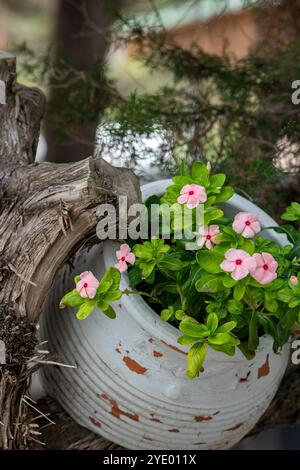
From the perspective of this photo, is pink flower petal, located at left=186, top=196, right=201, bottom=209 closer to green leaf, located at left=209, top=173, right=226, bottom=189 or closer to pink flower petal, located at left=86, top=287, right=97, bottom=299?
green leaf, located at left=209, top=173, right=226, bottom=189

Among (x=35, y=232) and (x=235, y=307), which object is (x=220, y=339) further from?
(x=35, y=232)

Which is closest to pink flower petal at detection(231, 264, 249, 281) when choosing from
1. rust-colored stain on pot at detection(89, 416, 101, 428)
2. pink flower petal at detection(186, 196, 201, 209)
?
pink flower petal at detection(186, 196, 201, 209)

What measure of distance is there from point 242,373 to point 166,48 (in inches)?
34.2

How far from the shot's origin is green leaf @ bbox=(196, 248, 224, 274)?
2.71 ft

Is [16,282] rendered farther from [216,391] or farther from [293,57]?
[293,57]

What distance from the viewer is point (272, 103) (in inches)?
57.8

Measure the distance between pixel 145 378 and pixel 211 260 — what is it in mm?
212

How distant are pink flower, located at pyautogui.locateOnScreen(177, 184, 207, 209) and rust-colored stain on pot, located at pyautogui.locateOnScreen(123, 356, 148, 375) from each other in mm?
227

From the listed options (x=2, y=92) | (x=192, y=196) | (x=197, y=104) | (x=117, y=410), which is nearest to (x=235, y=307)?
(x=192, y=196)

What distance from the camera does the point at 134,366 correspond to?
3.10 ft

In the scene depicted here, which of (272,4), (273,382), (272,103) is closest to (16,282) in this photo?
(273,382)

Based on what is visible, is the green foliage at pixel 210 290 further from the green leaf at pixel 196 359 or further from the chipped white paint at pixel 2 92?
the chipped white paint at pixel 2 92

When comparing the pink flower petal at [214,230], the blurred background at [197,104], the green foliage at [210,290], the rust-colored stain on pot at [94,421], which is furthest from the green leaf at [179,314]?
the blurred background at [197,104]

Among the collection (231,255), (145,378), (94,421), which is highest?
(231,255)
